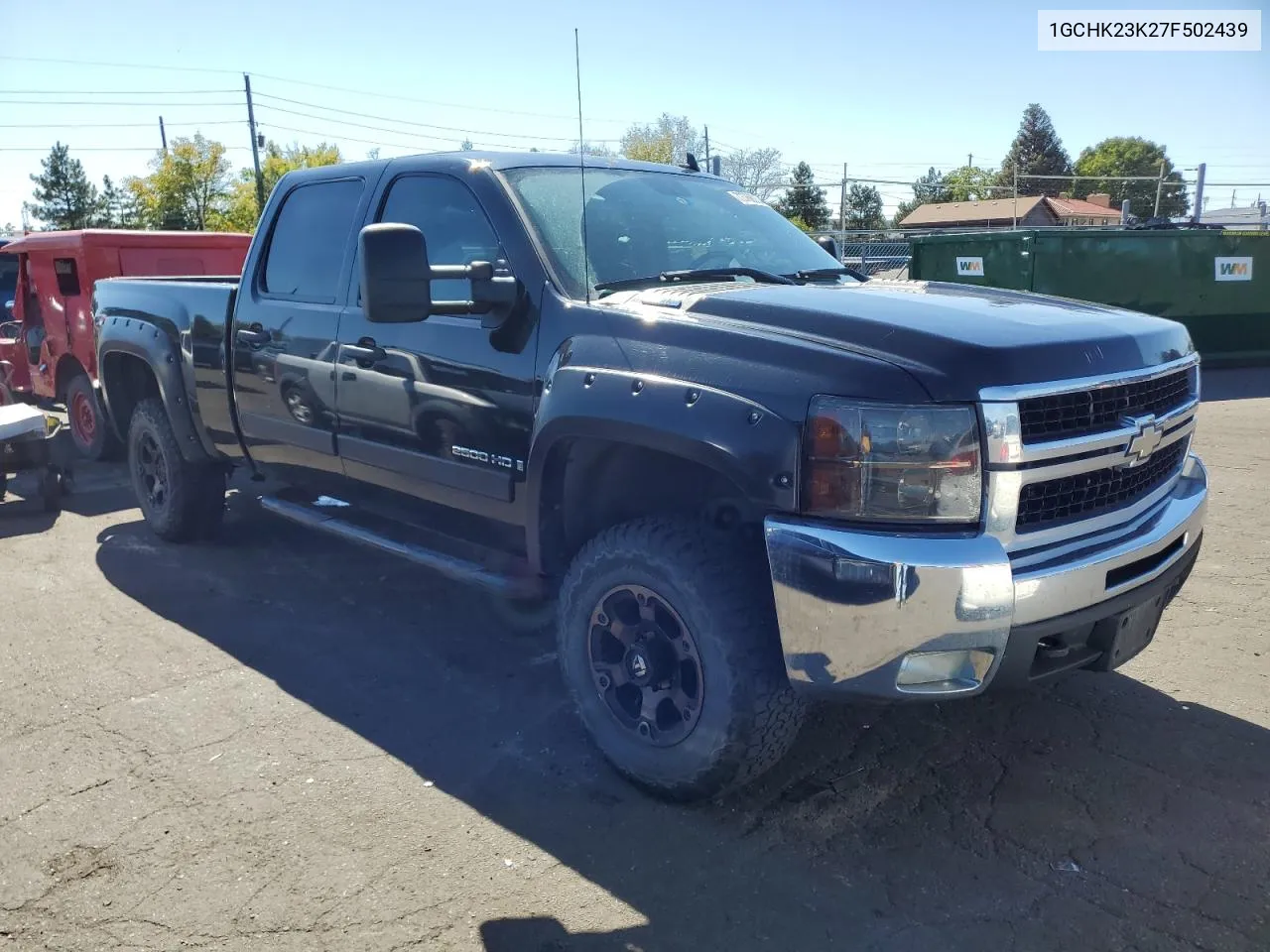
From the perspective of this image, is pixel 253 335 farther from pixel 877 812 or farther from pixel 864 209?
pixel 864 209

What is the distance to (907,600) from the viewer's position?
2570mm

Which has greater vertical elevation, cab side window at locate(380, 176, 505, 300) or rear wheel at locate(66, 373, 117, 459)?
cab side window at locate(380, 176, 505, 300)

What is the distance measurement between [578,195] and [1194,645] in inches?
126

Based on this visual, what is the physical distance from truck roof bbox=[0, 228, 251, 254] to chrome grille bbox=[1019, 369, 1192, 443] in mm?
7820

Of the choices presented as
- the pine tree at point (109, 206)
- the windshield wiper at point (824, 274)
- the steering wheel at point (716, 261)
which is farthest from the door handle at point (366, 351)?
the pine tree at point (109, 206)

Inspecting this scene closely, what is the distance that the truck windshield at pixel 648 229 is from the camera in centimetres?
367

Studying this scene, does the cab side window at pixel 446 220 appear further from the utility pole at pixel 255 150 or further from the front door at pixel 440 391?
the utility pole at pixel 255 150

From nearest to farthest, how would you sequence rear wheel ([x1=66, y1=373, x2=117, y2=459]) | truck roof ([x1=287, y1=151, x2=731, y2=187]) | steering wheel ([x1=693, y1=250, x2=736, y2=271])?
steering wheel ([x1=693, y1=250, x2=736, y2=271])
truck roof ([x1=287, y1=151, x2=731, y2=187])
rear wheel ([x1=66, y1=373, x2=117, y2=459])

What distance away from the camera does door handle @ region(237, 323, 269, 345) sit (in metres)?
4.83

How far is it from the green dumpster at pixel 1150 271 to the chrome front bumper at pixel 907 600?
11641 mm

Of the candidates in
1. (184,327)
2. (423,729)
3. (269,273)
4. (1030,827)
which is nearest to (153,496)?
(184,327)

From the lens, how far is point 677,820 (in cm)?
319

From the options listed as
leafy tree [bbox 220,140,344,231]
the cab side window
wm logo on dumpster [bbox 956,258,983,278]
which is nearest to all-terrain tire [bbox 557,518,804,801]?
the cab side window

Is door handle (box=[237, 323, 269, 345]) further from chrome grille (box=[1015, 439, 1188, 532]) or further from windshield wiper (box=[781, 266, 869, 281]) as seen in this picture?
chrome grille (box=[1015, 439, 1188, 532])
